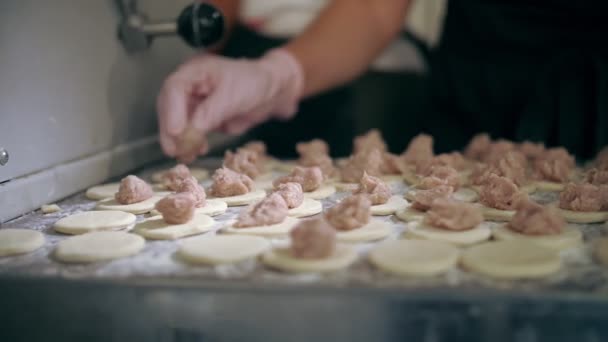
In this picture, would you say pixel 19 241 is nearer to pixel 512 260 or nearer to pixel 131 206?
pixel 131 206

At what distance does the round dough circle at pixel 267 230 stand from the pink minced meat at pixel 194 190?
0.13 m

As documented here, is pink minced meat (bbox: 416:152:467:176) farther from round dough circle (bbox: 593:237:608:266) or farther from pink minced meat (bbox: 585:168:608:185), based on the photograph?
round dough circle (bbox: 593:237:608:266)

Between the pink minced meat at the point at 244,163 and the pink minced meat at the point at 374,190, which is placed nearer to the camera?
the pink minced meat at the point at 374,190

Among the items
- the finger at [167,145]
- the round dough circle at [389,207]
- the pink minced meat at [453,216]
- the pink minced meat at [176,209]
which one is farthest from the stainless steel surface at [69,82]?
the pink minced meat at [453,216]

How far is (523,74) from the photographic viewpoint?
1.82 m

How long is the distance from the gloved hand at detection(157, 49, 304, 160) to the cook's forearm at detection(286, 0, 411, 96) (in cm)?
12

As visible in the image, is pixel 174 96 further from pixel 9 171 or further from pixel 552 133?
pixel 552 133

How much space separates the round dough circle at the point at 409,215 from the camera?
3.69 ft

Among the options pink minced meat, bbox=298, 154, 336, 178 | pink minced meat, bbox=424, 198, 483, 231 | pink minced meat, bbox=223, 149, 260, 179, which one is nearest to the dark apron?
pink minced meat, bbox=298, 154, 336, 178

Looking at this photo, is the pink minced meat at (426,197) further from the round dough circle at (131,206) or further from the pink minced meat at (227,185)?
the round dough circle at (131,206)

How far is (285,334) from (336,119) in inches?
60.8

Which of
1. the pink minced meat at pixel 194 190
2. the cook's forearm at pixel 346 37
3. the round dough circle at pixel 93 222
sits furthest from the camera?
the cook's forearm at pixel 346 37

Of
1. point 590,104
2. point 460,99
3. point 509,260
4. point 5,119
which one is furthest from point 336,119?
point 509,260

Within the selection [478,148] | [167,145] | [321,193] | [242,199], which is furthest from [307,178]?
[478,148]
